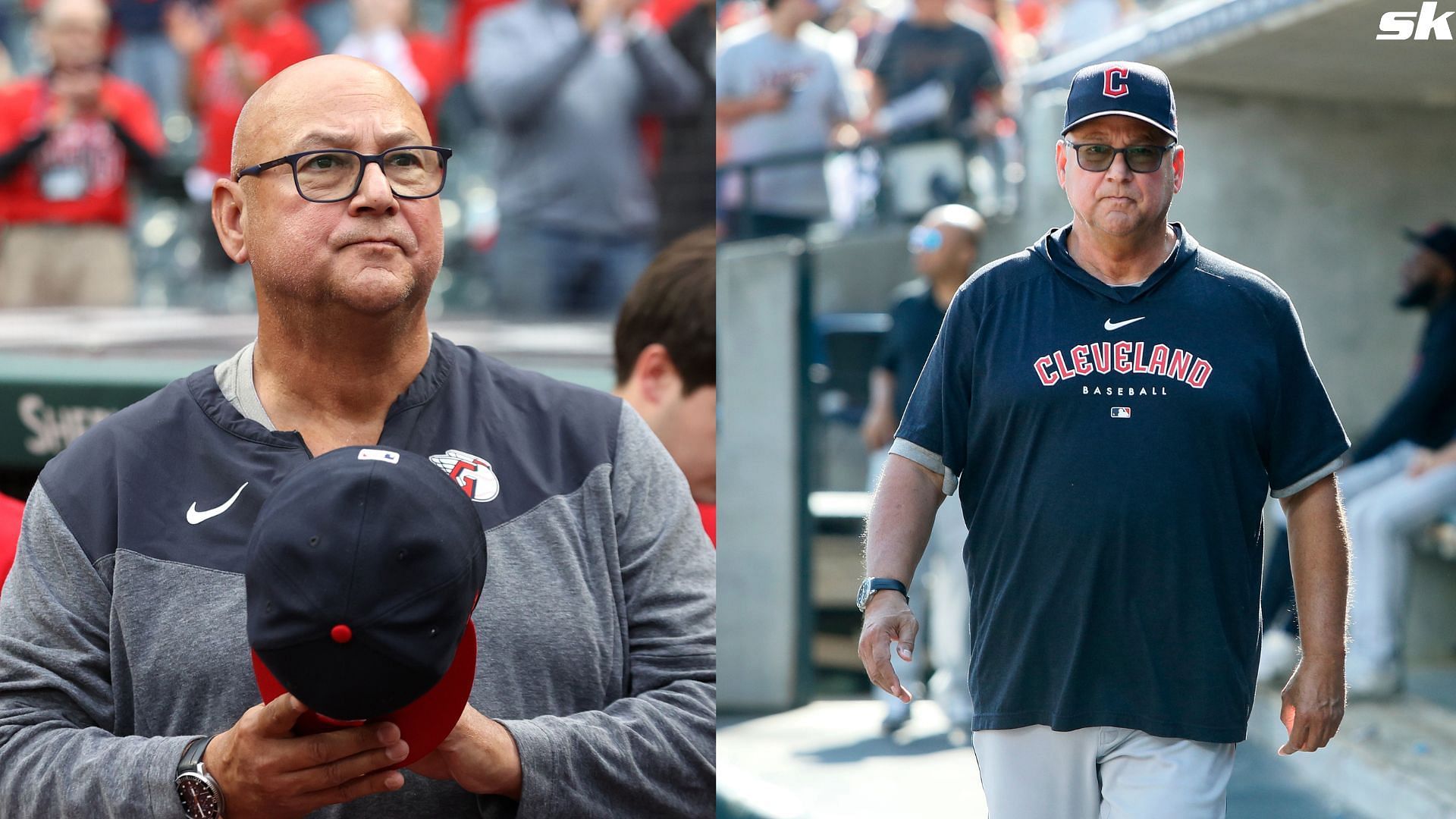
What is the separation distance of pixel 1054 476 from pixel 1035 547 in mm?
99

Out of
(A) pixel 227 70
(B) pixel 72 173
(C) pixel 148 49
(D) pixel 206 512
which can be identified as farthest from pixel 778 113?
→ (D) pixel 206 512

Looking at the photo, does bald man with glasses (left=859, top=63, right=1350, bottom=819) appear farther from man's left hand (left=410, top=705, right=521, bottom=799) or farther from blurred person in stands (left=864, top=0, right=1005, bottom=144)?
blurred person in stands (left=864, top=0, right=1005, bottom=144)

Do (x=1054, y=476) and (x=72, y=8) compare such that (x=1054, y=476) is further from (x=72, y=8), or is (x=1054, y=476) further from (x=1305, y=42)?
(x=72, y=8)

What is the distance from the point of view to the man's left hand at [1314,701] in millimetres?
1963

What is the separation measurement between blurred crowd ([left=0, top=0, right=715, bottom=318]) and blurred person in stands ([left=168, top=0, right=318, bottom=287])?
1 centimetres

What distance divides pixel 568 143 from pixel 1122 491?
373 cm

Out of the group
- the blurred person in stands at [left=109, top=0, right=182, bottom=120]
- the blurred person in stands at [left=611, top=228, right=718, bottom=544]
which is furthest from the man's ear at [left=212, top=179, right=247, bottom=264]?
the blurred person in stands at [left=109, top=0, right=182, bottom=120]

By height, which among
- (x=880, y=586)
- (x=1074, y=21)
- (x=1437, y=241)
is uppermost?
(x=1074, y=21)

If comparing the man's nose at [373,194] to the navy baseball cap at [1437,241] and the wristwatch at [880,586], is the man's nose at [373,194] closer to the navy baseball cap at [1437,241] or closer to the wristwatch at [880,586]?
the wristwatch at [880,586]

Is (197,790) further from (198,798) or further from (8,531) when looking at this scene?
(8,531)

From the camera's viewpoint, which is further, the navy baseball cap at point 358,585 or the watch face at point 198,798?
the watch face at point 198,798

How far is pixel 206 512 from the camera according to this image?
5.98ft

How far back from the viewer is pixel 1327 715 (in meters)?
1.97

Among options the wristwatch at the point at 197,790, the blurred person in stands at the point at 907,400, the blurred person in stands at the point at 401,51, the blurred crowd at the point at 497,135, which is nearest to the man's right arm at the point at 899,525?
the blurred person in stands at the point at 907,400
